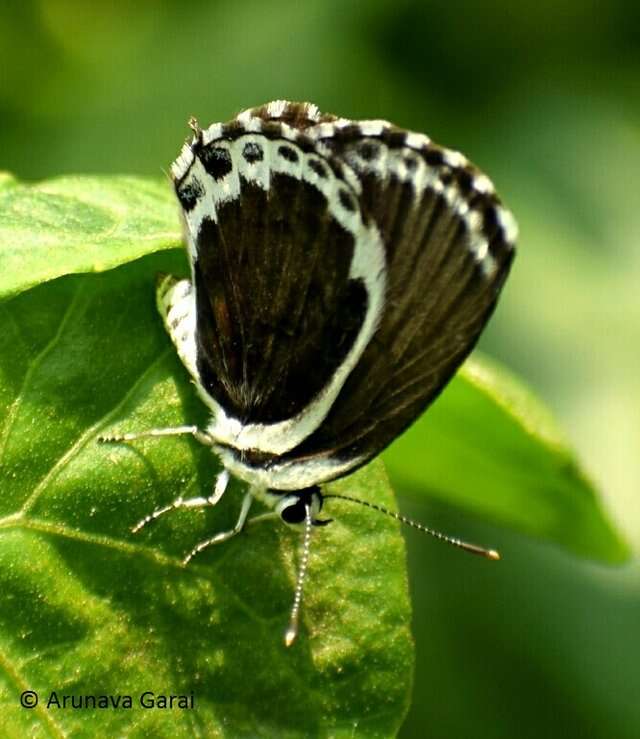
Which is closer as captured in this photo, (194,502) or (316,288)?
(194,502)

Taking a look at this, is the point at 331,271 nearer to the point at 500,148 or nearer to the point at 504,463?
the point at 504,463

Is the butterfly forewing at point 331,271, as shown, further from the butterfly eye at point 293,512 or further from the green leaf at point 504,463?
the green leaf at point 504,463

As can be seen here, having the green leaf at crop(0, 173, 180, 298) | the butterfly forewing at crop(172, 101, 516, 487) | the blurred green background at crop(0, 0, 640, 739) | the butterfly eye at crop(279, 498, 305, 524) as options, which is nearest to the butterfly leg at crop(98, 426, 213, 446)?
the butterfly forewing at crop(172, 101, 516, 487)

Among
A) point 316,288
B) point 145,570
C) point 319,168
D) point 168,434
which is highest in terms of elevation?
point 319,168

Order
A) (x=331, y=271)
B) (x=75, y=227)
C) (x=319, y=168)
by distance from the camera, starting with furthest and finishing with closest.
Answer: (x=331, y=271), (x=319, y=168), (x=75, y=227)

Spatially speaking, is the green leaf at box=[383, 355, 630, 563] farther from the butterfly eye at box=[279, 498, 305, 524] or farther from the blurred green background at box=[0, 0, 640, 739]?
the blurred green background at box=[0, 0, 640, 739]

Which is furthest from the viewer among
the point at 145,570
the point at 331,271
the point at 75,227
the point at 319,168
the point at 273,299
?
the point at 273,299

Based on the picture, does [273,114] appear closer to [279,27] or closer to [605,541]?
[605,541]

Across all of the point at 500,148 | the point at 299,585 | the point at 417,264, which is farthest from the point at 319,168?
the point at 500,148
